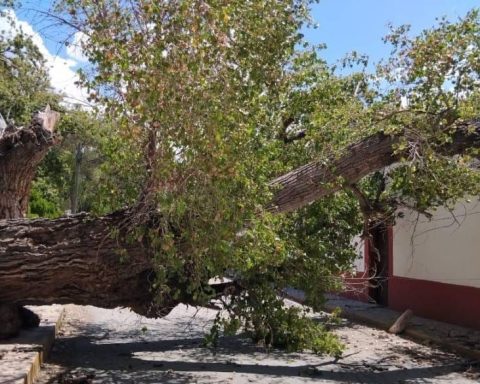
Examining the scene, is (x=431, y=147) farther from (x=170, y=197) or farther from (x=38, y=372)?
(x=38, y=372)

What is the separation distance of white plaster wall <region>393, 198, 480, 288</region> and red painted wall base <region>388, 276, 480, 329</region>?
15cm

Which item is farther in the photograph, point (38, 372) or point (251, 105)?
point (38, 372)

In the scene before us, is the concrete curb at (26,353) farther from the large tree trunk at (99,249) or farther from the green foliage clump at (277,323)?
the green foliage clump at (277,323)

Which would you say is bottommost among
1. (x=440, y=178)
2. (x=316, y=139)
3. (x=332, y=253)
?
(x=332, y=253)

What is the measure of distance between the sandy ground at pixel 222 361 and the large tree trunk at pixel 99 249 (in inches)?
37.4

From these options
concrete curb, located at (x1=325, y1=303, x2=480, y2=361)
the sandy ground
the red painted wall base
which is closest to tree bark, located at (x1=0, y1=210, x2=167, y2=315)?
the sandy ground

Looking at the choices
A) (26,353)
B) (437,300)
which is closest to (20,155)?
(26,353)

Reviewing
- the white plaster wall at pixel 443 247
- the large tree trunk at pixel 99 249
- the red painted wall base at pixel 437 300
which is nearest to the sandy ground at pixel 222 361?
the large tree trunk at pixel 99 249

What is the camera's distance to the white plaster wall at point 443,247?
468 inches

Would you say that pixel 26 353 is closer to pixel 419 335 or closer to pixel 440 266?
pixel 419 335

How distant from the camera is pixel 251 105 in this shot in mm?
6633

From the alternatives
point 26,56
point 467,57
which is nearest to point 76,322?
point 467,57

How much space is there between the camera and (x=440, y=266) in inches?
512

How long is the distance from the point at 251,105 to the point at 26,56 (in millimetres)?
17848
